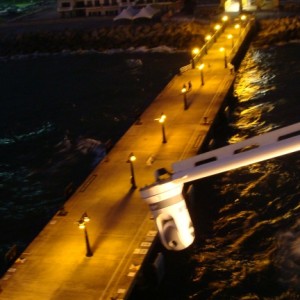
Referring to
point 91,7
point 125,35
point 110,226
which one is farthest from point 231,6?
point 110,226

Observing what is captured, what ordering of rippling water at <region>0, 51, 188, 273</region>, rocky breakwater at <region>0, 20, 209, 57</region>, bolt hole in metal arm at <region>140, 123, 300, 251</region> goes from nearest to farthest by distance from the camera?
bolt hole in metal arm at <region>140, 123, 300, 251</region> → rippling water at <region>0, 51, 188, 273</region> → rocky breakwater at <region>0, 20, 209, 57</region>

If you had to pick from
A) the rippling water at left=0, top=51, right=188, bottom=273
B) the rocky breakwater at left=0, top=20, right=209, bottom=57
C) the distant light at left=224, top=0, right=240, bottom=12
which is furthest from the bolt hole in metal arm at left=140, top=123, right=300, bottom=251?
the distant light at left=224, top=0, right=240, bottom=12

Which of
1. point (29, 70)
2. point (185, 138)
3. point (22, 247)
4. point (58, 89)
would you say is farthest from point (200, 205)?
point (29, 70)

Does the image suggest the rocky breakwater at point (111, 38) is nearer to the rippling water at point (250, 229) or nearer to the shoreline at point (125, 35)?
the shoreline at point (125, 35)

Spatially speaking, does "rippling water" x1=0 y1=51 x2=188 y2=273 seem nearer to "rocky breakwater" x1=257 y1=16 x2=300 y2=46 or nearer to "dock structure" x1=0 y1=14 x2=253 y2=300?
"dock structure" x1=0 y1=14 x2=253 y2=300

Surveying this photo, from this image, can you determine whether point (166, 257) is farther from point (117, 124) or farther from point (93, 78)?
point (93, 78)

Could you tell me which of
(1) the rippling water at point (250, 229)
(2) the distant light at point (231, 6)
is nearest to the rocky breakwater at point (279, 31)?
(2) the distant light at point (231, 6)
